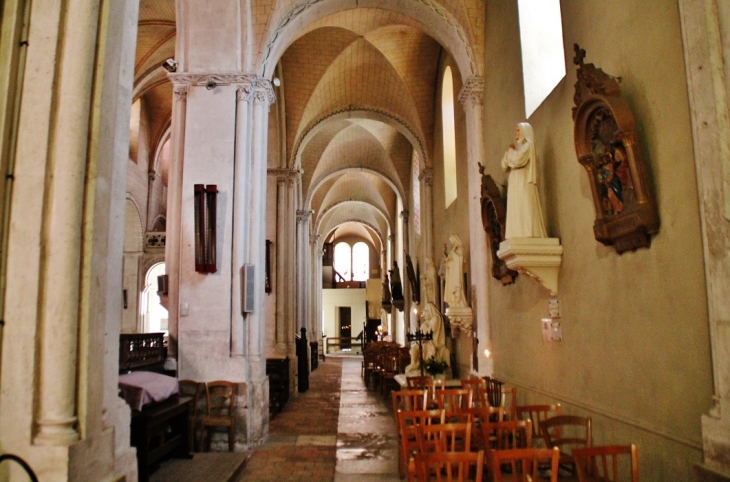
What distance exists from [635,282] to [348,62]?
10.4 meters

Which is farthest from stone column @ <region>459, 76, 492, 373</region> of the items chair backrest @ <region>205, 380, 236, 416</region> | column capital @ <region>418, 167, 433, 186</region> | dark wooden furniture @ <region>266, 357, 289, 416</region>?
column capital @ <region>418, 167, 433, 186</region>

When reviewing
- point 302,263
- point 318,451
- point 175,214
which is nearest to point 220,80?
point 175,214

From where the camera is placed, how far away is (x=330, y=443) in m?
7.82

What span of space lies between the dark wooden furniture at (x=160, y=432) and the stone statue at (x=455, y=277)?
15.4 feet

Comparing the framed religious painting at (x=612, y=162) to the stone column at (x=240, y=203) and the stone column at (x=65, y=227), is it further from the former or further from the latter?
the stone column at (x=240, y=203)

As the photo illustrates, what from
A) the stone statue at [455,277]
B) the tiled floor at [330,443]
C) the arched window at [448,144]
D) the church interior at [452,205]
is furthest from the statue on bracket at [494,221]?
the arched window at [448,144]

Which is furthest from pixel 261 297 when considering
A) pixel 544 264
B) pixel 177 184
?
pixel 544 264

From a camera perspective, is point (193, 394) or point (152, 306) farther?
point (152, 306)

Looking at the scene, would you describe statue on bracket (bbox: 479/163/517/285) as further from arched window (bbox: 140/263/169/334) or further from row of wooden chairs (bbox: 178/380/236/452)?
arched window (bbox: 140/263/169/334)

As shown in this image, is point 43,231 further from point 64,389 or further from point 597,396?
point 597,396

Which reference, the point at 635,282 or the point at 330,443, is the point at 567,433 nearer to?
the point at 635,282

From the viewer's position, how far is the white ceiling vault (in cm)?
890

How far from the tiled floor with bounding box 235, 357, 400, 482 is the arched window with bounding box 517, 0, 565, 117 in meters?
4.51

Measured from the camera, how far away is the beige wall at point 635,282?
358 centimetres
